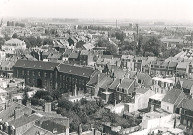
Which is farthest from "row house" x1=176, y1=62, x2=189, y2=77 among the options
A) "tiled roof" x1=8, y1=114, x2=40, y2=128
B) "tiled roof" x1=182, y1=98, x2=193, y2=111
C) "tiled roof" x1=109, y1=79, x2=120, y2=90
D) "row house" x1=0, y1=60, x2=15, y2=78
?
"tiled roof" x1=8, y1=114, x2=40, y2=128

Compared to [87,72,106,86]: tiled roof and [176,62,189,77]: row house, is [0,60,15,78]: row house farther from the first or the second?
[176,62,189,77]: row house

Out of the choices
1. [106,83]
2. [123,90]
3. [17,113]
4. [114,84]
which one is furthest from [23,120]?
[106,83]

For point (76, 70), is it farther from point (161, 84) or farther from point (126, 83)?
point (161, 84)

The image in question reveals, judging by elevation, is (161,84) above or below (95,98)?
above

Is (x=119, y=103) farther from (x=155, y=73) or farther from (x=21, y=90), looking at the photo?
(x=155, y=73)

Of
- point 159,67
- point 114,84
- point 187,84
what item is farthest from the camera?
point 159,67

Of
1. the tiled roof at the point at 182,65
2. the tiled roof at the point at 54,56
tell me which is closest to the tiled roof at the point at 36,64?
the tiled roof at the point at 54,56

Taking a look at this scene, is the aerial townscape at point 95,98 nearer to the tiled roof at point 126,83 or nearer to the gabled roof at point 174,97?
the gabled roof at point 174,97
